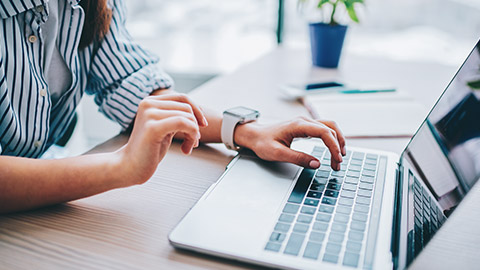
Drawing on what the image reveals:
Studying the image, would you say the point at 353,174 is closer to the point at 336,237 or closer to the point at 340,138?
the point at 340,138

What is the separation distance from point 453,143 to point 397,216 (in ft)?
0.43

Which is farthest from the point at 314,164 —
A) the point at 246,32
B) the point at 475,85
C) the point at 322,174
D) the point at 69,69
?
the point at 246,32

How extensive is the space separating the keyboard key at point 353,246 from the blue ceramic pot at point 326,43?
3.18 ft

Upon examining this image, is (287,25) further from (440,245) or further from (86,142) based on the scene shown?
(440,245)

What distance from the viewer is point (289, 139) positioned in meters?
0.72

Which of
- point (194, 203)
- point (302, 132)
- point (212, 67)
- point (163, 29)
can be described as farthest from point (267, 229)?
point (163, 29)

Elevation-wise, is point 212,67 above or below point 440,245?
below

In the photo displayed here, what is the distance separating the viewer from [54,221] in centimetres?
54

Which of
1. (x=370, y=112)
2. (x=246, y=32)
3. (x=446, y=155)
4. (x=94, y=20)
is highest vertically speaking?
(x=94, y=20)

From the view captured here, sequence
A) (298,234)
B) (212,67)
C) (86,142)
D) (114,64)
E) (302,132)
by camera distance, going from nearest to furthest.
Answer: (298,234)
(302,132)
(114,64)
(86,142)
(212,67)

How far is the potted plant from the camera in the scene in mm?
1274

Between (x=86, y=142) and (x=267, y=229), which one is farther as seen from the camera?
(x=86, y=142)

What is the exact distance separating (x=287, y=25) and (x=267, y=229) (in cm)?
201

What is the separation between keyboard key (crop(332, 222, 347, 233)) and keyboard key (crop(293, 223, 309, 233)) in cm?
3
